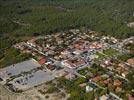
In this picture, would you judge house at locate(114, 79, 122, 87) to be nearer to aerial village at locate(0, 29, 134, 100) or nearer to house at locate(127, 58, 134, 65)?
aerial village at locate(0, 29, 134, 100)

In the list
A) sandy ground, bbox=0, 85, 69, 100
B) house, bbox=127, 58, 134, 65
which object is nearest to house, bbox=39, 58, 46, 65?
sandy ground, bbox=0, 85, 69, 100

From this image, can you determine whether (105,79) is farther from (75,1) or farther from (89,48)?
(75,1)

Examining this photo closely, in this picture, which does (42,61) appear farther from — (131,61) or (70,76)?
(131,61)

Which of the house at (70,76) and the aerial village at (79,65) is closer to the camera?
→ the aerial village at (79,65)

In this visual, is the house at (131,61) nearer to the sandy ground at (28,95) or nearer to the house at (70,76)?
the house at (70,76)

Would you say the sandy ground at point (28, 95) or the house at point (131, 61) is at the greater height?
the house at point (131, 61)

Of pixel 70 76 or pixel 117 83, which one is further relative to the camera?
pixel 70 76

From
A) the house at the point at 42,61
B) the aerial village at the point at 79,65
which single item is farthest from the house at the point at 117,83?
the house at the point at 42,61

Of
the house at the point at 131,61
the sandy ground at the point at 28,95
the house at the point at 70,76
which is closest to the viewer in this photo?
the sandy ground at the point at 28,95

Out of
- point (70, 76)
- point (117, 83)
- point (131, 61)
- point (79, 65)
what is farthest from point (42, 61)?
point (131, 61)
